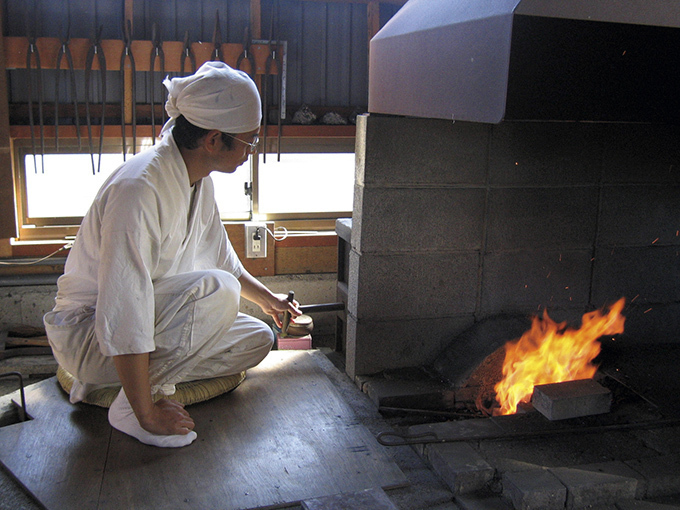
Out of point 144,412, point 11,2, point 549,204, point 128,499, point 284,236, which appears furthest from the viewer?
point 284,236

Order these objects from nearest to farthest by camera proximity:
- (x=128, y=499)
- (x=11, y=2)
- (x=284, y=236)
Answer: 1. (x=128, y=499)
2. (x=11, y=2)
3. (x=284, y=236)

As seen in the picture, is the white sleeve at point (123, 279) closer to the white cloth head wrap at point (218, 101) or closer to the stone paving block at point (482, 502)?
the white cloth head wrap at point (218, 101)

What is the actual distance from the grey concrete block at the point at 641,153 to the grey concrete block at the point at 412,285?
31.0 inches

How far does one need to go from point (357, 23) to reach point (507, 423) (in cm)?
276

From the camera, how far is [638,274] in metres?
3.31

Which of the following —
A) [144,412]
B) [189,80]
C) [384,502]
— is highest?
[189,80]

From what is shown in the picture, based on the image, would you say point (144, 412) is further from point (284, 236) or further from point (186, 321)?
point (284, 236)

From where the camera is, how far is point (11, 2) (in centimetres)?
376

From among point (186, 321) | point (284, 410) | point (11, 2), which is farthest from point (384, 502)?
point (11, 2)

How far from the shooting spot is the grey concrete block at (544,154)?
2.98 meters

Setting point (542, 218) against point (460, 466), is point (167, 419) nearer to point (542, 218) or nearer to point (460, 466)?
point (460, 466)

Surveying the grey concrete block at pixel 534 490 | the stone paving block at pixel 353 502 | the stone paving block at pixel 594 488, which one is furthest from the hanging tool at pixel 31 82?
the stone paving block at pixel 594 488

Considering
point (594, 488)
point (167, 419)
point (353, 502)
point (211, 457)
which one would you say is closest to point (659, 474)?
point (594, 488)

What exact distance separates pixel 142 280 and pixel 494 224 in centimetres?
162
